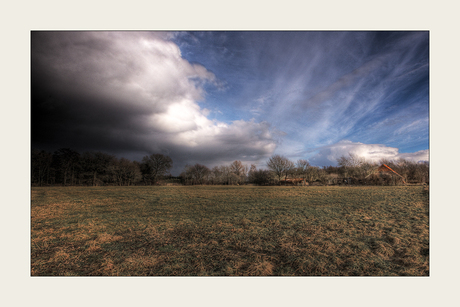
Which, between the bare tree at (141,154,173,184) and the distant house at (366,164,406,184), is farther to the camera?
the bare tree at (141,154,173,184)

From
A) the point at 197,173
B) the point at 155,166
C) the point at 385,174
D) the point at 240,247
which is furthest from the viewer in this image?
the point at 197,173

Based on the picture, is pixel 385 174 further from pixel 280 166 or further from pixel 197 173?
pixel 197 173

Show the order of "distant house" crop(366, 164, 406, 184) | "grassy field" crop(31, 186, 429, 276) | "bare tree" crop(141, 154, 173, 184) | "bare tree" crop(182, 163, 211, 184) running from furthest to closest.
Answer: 1. "bare tree" crop(182, 163, 211, 184)
2. "bare tree" crop(141, 154, 173, 184)
3. "distant house" crop(366, 164, 406, 184)
4. "grassy field" crop(31, 186, 429, 276)

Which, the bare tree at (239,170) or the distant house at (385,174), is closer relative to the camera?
the distant house at (385,174)

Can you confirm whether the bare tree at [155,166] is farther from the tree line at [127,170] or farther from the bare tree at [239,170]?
the bare tree at [239,170]

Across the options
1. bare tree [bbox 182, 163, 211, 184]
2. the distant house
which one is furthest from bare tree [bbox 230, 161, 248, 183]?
the distant house

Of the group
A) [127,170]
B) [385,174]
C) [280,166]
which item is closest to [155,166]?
[127,170]

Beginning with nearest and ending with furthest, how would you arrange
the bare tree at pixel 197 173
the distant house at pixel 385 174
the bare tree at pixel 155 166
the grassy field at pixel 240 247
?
the grassy field at pixel 240 247 < the distant house at pixel 385 174 < the bare tree at pixel 155 166 < the bare tree at pixel 197 173

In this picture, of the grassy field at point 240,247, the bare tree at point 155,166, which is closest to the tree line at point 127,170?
the bare tree at point 155,166

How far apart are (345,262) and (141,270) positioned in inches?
197

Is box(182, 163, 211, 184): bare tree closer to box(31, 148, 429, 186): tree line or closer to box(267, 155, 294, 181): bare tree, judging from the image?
box(31, 148, 429, 186): tree line

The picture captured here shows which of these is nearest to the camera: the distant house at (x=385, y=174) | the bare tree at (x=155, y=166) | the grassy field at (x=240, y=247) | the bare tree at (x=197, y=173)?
the grassy field at (x=240, y=247)

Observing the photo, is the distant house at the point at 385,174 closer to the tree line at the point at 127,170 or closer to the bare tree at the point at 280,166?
the tree line at the point at 127,170

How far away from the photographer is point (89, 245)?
205 inches
